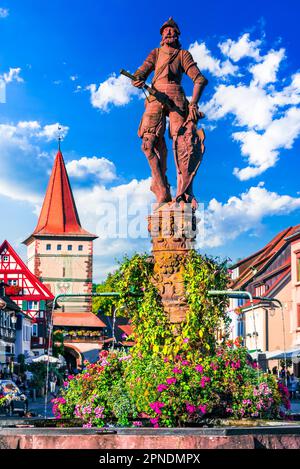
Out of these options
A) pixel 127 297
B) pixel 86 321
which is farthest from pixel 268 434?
pixel 86 321

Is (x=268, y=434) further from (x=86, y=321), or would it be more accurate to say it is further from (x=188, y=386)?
(x=86, y=321)

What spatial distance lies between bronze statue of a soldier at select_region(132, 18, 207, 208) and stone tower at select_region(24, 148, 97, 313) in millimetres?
112328

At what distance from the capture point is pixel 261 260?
6606 cm

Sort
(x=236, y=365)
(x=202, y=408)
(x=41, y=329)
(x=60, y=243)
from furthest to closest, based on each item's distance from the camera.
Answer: (x=60, y=243)
(x=41, y=329)
(x=236, y=365)
(x=202, y=408)

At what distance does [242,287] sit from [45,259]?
70.0 meters

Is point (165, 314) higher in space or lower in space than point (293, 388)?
higher

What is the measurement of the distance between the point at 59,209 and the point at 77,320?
33876mm

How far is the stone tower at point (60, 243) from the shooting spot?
12850 cm

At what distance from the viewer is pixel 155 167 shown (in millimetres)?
13070

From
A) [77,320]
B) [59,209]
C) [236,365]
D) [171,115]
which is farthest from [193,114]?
[59,209]

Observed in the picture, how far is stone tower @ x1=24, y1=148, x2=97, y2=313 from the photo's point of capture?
12850cm

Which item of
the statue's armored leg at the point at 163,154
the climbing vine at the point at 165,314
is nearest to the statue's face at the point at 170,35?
the statue's armored leg at the point at 163,154

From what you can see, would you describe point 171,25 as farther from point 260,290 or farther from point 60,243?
point 60,243

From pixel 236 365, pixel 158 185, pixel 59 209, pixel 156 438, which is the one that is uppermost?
pixel 59 209
